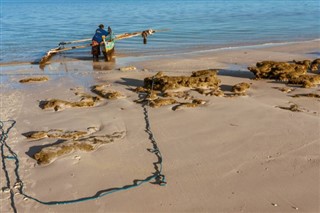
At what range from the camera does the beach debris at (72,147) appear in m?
5.00

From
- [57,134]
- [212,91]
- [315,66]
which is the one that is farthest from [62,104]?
[315,66]

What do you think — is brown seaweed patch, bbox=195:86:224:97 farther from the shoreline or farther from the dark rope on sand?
the shoreline

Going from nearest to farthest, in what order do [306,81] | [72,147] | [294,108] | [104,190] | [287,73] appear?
1. [104,190]
2. [72,147]
3. [294,108]
4. [306,81]
5. [287,73]

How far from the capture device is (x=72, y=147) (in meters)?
5.22

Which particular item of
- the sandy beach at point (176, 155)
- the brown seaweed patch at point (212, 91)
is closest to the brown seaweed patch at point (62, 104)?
the sandy beach at point (176, 155)

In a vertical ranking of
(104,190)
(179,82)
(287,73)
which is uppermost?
(287,73)

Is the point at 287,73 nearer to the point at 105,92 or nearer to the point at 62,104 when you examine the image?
the point at 105,92

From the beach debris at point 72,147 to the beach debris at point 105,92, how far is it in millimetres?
2034

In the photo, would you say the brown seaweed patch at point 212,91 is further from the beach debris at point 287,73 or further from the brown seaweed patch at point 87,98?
the brown seaweed patch at point 87,98

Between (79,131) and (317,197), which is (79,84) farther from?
(317,197)

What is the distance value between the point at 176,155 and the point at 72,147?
1521mm

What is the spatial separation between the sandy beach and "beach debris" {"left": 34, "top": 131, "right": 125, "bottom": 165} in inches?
2.6

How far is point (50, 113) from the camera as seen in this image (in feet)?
22.8

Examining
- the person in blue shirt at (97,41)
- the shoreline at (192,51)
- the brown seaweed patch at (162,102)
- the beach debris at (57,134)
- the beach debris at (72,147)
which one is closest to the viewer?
the beach debris at (72,147)
